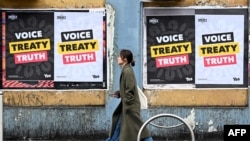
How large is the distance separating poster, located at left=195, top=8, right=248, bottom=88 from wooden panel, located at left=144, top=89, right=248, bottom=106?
0.15 m

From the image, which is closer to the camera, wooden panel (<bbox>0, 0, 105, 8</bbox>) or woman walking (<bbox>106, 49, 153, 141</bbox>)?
woman walking (<bbox>106, 49, 153, 141</bbox>)

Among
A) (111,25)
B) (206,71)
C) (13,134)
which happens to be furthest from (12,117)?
(206,71)

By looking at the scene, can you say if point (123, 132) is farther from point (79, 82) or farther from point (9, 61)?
point (9, 61)

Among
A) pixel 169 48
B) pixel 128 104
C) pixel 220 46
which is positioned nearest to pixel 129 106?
pixel 128 104

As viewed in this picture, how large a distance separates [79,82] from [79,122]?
69 centimetres

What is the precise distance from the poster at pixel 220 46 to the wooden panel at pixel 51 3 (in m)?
1.81

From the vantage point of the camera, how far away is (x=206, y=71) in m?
9.91

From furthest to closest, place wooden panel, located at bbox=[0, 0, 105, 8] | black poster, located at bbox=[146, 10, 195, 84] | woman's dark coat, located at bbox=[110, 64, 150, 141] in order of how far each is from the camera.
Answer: black poster, located at bbox=[146, 10, 195, 84] < wooden panel, located at bbox=[0, 0, 105, 8] < woman's dark coat, located at bbox=[110, 64, 150, 141]

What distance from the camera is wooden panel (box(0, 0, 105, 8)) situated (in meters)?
9.73

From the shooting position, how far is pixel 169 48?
9.87m

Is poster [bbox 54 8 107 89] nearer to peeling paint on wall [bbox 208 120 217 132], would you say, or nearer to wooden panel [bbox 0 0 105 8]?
wooden panel [bbox 0 0 105 8]

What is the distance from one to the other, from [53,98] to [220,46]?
120 inches

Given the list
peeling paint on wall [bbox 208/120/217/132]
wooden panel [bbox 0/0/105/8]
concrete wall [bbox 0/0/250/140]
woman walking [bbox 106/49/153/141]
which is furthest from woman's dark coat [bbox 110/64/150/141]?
peeling paint on wall [bbox 208/120/217/132]

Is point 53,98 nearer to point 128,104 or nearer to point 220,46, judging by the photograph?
point 128,104
